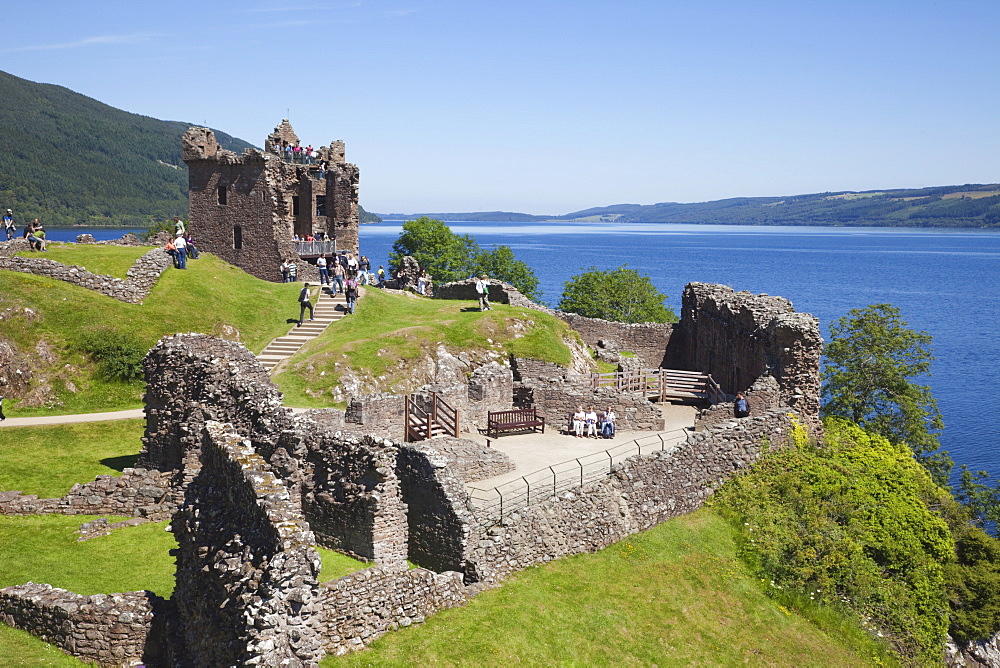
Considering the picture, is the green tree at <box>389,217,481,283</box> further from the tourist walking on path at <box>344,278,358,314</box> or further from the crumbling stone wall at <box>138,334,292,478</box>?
the crumbling stone wall at <box>138,334,292,478</box>

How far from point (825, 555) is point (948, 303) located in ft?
484

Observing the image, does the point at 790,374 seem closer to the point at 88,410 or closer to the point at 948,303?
the point at 88,410

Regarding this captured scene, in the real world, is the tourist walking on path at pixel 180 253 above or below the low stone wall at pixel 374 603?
above

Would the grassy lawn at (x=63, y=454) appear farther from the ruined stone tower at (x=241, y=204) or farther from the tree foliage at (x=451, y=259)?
the tree foliage at (x=451, y=259)

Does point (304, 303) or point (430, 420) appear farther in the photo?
point (304, 303)

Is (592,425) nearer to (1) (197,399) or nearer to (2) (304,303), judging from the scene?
(1) (197,399)

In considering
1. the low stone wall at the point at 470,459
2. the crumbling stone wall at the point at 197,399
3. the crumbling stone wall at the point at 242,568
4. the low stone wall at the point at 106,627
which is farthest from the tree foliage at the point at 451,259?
the crumbling stone wall at the point at 242,568

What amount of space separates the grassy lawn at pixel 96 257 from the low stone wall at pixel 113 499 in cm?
1971

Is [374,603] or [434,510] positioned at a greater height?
[434,510]

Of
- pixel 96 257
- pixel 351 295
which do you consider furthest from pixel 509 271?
pixel 96 257

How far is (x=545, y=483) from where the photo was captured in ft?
82.0

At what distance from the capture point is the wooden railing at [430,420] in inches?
1161

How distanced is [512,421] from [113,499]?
15079 mm

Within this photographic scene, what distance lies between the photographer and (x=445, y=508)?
18531 millimetres
